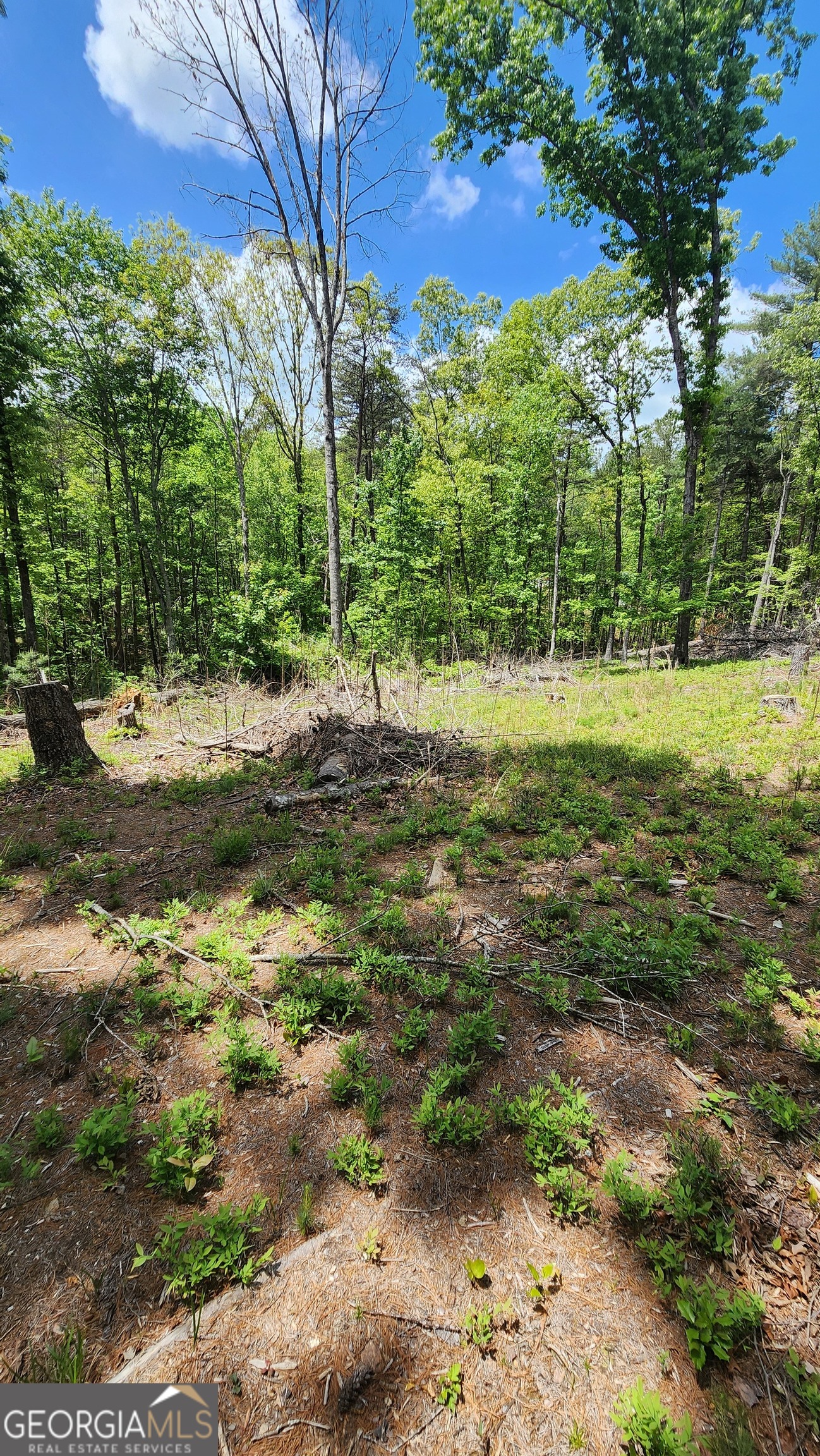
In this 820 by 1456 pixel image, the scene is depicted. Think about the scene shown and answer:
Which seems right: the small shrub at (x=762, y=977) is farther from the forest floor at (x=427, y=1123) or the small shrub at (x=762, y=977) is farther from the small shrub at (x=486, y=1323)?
the small shrub at (x=486, y=1323)

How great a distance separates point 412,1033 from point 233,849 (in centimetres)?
251

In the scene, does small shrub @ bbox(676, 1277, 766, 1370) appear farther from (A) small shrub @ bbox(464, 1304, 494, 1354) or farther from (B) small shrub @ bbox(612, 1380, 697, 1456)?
(A) small shrub @ bbox(464, 1304, 494, 1354)

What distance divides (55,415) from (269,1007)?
62.4 ft

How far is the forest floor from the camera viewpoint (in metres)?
1.50

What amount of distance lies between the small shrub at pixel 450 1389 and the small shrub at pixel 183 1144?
3.49ft

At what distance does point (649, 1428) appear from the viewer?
1318 mm

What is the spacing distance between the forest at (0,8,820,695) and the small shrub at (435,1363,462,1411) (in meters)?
8.47

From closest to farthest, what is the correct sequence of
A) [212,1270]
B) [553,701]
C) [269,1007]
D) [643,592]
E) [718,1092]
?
[212,1270] < [718,1092] < [269,1007] < [553,701] < [643,592]

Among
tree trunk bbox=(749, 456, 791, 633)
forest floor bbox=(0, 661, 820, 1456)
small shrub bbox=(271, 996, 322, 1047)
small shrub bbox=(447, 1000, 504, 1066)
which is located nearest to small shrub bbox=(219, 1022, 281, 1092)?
forest floor bbox=(0, 661, 820, 1456)

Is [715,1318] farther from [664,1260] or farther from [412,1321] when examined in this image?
[412,1321]

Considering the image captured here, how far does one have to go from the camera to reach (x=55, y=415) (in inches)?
593

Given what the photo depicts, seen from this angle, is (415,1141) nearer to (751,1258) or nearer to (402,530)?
(751,1258)

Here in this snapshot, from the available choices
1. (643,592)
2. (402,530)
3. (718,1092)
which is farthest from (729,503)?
(718,1092)

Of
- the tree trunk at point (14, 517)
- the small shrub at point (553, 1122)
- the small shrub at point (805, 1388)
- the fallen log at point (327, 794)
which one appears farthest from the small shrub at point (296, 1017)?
the tree trunk at point (14, 517)
